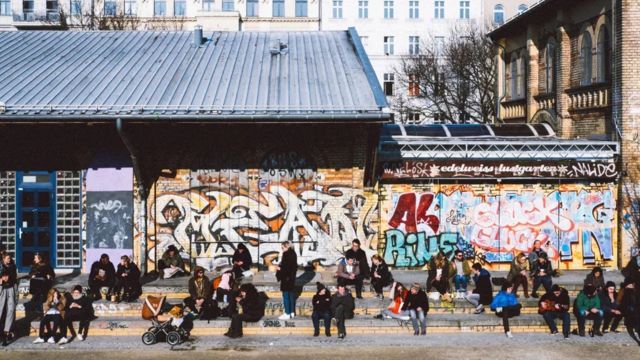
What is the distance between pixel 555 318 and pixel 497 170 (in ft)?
18.3

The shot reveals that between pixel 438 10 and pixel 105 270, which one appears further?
pixel 438 10

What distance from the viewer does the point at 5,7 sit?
2530 inches

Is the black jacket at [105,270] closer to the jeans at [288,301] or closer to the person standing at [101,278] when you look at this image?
the person standing at [101,278]

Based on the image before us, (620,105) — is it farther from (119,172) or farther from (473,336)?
(119,172)

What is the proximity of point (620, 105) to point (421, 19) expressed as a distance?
44.6 m

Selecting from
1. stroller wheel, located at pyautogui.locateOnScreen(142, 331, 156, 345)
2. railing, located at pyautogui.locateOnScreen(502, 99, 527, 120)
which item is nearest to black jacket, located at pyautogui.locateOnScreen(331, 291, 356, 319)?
stroller wheel, located at pyautogui.locateOnScreen(142, 331, 156, 345)

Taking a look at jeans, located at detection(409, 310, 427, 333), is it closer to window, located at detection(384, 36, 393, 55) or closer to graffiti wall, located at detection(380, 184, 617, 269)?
graffiti wall, located at detection(380, 184, 617, 269)

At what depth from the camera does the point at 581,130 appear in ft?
78.1

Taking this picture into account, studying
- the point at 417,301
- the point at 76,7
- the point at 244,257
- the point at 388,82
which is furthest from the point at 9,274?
the point at 388,82

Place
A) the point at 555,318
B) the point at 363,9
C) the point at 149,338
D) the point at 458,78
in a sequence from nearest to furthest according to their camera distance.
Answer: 1. the point at 149,338
2. the point at 555,318
3. the point at 458,78
4. the point at 363,9

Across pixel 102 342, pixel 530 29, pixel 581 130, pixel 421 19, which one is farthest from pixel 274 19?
pixel 102 342

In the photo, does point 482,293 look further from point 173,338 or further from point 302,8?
point 302,8

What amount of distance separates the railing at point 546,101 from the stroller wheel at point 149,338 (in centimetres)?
1694

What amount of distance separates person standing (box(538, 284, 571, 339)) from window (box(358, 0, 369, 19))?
50.2 meters
